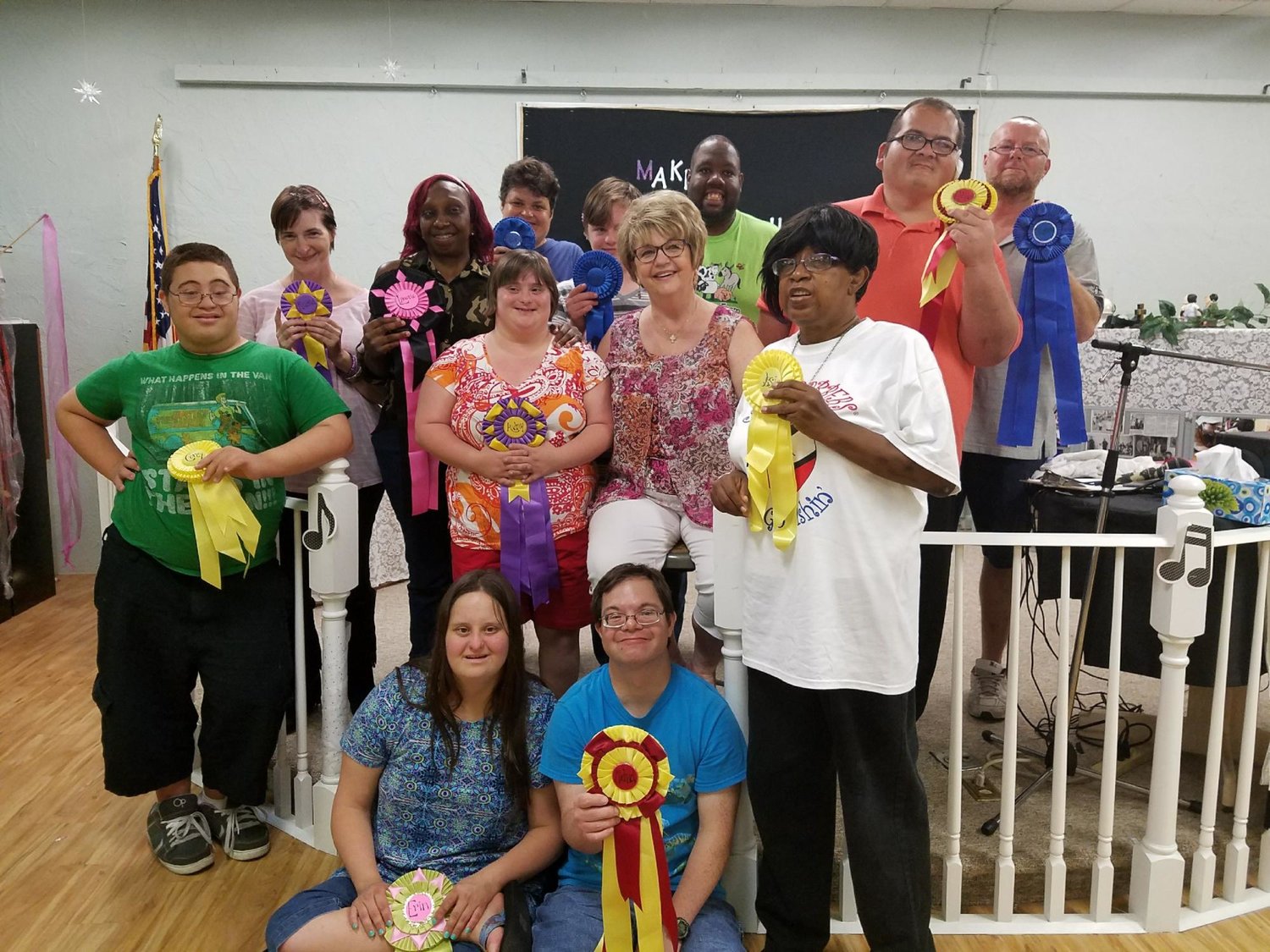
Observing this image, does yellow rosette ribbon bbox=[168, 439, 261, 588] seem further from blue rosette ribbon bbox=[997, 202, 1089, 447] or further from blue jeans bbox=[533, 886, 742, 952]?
blue rosette ribbon bbox=[997, 202, 1089, 447]

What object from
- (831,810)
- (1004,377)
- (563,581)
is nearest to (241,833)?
(563,581)

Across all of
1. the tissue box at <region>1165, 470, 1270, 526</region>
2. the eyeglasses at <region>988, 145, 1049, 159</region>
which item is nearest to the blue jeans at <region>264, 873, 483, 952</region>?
the tissue box at <region>1165, 470, 1270, 526</region>

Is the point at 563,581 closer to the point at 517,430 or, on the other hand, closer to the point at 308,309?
the point at 517,430

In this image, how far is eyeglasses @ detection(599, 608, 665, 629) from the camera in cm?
183

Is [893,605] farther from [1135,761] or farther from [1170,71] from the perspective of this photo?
[1170,71]

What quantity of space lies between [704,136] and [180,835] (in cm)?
417

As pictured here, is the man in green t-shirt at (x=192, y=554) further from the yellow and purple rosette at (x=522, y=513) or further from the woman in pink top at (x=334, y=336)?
the yellow and purple rosette at (x=522, y=513)

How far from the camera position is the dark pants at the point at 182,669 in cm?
230

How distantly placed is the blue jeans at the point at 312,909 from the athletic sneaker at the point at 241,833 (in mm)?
566

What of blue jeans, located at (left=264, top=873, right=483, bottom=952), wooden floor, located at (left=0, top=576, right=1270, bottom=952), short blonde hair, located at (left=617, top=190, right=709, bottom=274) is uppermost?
short blonde hair, located at (left=617, top=190, right=709, bottom=274)

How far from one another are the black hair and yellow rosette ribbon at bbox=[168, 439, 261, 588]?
1317 millimetres

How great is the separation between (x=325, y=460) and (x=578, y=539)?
63 centimetres

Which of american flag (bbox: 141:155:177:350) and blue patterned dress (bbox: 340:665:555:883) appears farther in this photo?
american flag (bbox: 141:155:177:350)

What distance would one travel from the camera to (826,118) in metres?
5.26
